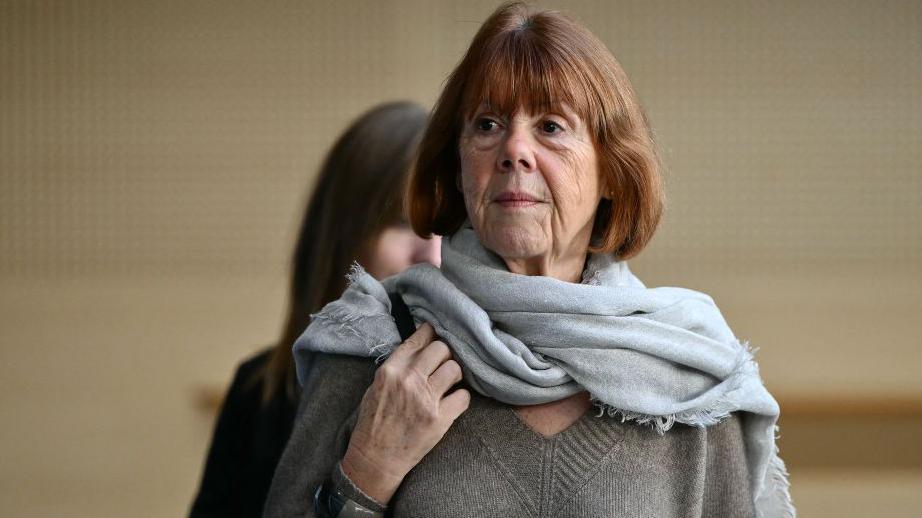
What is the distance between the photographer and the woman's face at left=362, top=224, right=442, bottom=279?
233 cm

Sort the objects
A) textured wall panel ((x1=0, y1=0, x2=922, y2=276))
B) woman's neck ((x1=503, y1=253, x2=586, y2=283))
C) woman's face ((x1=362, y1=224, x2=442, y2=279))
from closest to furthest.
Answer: woman's neck ((x1=503, y1=253, x2=586, y2=283)), woman's face ((x1=362, y1=224, x2=442, y2=279)), textured wall panel ((x1=0, y1=0, x2=922, y2=276))

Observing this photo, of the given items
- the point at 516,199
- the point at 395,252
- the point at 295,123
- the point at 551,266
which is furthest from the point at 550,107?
the point at 295,123

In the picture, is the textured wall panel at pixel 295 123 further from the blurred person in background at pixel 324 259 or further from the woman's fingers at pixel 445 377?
the woman's fingers at pixel 445 377

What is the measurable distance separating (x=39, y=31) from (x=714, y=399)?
13.2 ft

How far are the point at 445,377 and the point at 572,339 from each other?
0.64ft

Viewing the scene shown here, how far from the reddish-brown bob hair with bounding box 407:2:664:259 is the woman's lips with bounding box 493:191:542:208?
12 centimetres

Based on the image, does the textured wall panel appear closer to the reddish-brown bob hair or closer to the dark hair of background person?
the dark hair of background person

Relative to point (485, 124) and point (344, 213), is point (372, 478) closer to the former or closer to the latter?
point (485, 124)

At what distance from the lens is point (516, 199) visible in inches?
62.4

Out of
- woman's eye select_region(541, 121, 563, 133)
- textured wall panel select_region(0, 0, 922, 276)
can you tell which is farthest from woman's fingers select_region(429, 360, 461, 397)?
textured wall panel select_region(0, 0, 922, 276)

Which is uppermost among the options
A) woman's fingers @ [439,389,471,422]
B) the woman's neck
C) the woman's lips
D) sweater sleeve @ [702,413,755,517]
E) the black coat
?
the woman's lips

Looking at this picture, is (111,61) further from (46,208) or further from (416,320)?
(416,320)

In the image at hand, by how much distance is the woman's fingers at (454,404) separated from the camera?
159cm

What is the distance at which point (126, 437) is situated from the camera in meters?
4.79
